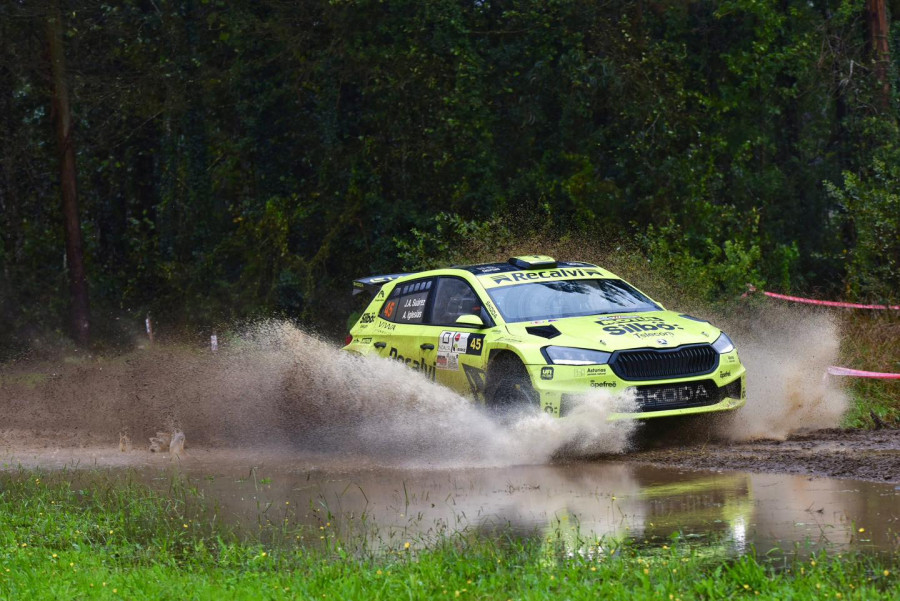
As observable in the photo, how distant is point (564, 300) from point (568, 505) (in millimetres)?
3764

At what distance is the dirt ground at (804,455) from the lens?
9185 mm

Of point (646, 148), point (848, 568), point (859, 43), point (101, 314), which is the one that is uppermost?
point (859, 43)

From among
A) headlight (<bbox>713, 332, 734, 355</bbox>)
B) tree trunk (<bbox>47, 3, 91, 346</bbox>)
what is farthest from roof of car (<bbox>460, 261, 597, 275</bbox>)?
tree trunk (<bbox>47, 3, 91, 346</bbox>)

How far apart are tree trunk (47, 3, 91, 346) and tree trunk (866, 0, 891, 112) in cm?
1736

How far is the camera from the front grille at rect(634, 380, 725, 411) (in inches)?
417

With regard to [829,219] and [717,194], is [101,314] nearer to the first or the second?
[717,194]

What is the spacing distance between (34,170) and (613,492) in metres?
28.3

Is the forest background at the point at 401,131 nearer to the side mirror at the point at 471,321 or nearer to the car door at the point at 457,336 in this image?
the car door at the point at 457,336

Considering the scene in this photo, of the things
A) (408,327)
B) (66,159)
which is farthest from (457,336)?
(66,159)

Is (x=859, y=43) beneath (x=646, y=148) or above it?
above

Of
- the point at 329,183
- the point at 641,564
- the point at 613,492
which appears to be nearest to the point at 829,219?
the point at 329,183

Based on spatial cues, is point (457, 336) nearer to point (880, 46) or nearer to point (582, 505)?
point (582, 505)

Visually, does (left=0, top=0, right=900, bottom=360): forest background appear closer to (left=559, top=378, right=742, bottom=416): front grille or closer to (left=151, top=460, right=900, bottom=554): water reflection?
(left=559, top=378, right=742, bottom=416): front grille

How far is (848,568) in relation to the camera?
242 inches
